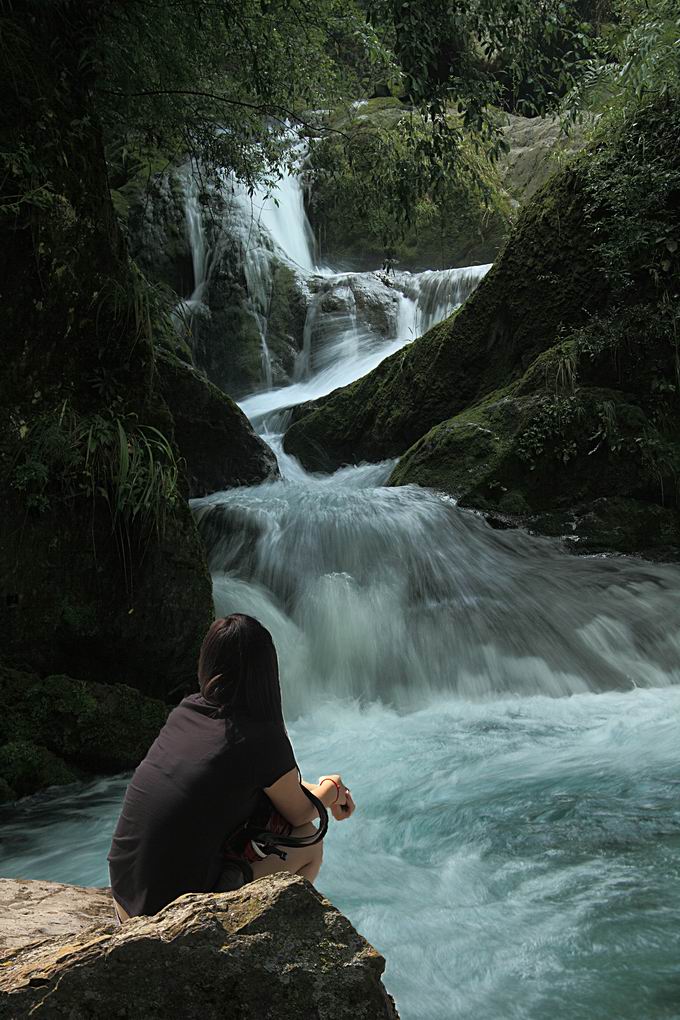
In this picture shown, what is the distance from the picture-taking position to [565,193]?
905 cm

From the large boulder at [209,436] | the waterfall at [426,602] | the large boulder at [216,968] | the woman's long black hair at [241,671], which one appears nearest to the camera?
the large boulder at [216,968]

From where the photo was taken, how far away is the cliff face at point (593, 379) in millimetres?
8109

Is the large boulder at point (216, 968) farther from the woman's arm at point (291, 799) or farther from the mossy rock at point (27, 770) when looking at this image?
the mossy rock at point (27, 770)

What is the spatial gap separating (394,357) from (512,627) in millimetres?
5647

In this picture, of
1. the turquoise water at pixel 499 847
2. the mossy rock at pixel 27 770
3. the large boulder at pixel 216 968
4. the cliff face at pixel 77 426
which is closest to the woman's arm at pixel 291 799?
the large boulder at pixel 216 968

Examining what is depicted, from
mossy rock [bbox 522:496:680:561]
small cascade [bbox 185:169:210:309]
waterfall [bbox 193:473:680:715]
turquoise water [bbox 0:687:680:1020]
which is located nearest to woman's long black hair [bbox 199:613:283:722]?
turquoise water [bbox 0:687:680:1020]

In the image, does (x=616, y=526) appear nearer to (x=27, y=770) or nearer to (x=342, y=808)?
(x=27, y=770)

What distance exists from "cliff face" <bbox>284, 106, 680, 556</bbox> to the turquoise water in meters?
2.73

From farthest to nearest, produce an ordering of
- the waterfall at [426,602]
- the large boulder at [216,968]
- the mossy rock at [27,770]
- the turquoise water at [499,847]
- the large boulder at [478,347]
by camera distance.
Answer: the large boulder at [478,347] → the waterfall at [426,602] → the mossy rock at [27,770] → the turquoise water at [499,847] → the large boulder at [216,968]

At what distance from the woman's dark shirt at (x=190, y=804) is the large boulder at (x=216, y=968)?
0.54 metres

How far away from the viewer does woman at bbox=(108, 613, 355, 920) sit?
2104 mm

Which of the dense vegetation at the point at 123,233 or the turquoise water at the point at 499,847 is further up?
the dense vegetation at the point at 123,233

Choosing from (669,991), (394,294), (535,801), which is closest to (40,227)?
(535,801)

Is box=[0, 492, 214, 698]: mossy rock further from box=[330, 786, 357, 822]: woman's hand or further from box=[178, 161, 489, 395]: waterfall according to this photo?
box=[178, 161, 489, 395]: waterfall
